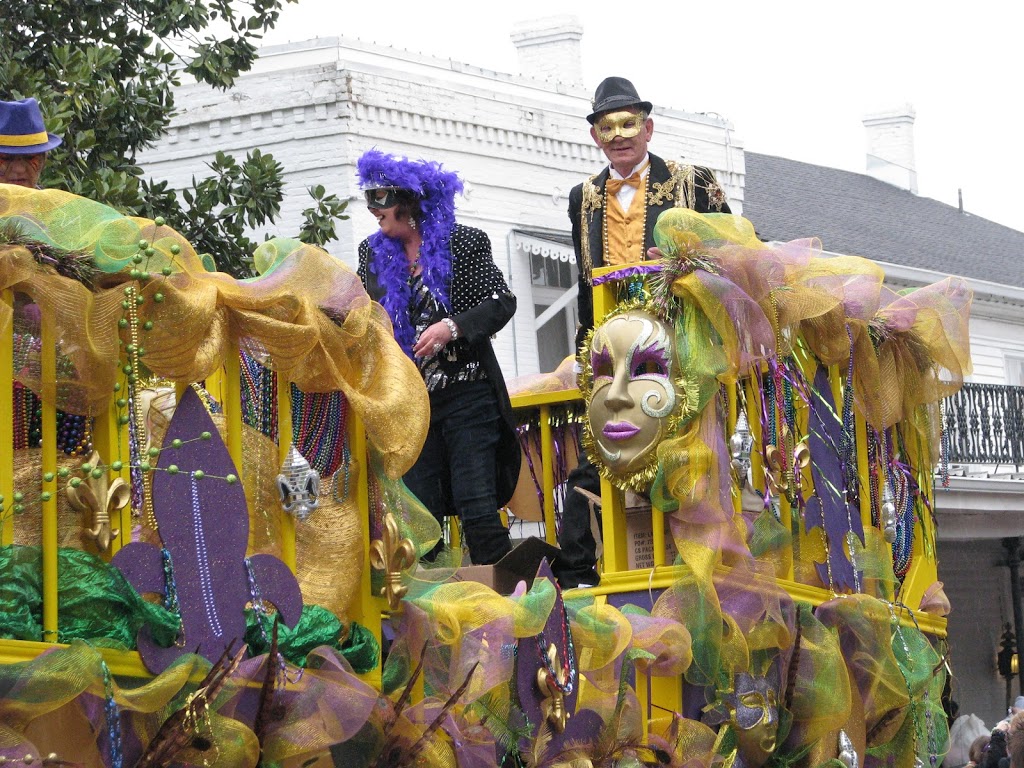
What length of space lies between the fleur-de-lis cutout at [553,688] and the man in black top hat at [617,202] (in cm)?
143

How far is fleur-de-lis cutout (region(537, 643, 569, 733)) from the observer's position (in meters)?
4.88

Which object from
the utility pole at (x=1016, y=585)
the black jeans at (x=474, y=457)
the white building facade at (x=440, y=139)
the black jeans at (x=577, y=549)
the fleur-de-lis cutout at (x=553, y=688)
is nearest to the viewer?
the fleur-de-lis cutout at (x=553, y=688)

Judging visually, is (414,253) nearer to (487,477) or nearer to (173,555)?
(487,477)

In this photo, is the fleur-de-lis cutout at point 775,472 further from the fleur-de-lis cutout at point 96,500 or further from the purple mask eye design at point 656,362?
the fleur-de-lis cutout at point 96,500

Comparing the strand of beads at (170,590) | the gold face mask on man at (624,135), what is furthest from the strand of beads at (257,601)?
the gold face mask on man at (624,135)

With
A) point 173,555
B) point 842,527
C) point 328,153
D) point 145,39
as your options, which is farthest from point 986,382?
point 173,555

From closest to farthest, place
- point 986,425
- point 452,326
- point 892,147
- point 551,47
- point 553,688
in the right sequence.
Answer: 1. point 553,688
2. point 452,326
3. point 551,47
4. point 986,425
5. point 892,147

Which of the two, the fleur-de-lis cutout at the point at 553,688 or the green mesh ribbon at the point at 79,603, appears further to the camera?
the fleur-de-lis cutout at the point at 553,688

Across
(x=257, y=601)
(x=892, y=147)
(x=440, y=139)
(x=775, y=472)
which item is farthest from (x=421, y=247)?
(x=892, y=147)

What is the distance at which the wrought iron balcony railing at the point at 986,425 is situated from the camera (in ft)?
66.7

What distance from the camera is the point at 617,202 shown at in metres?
6.56

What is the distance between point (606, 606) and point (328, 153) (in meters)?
11.6

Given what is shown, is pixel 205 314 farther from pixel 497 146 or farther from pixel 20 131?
pixel 497 146

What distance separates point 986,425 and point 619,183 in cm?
1514
